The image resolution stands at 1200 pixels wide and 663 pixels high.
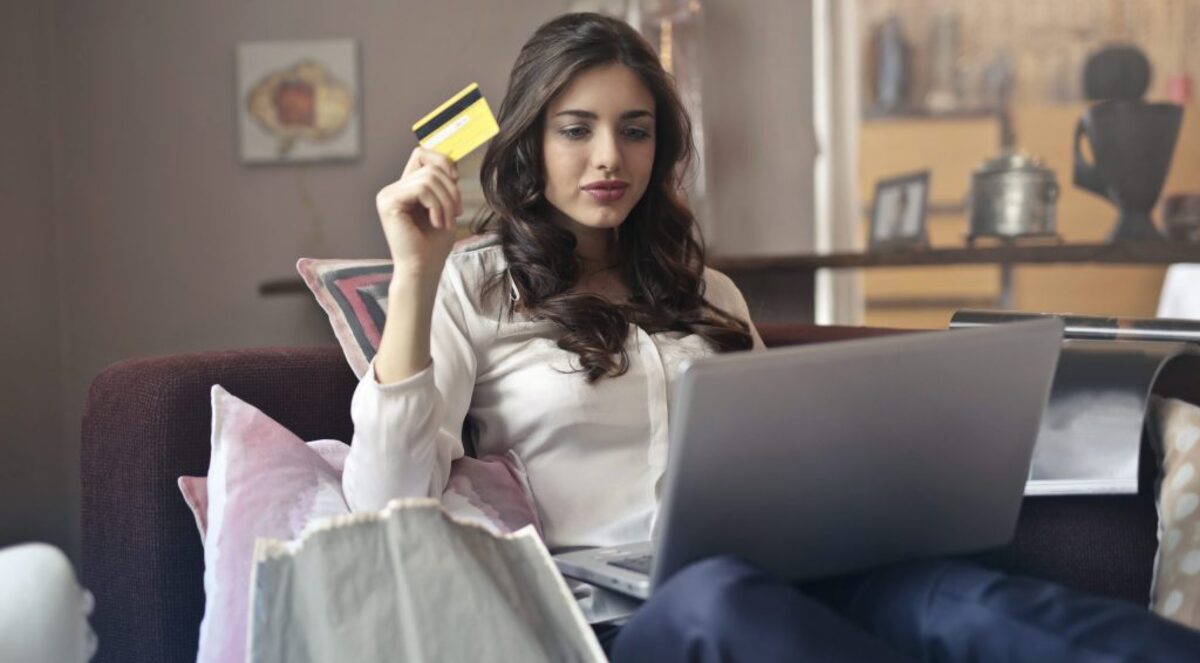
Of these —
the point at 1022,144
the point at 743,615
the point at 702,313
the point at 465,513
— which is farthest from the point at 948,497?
the point at 1022,144

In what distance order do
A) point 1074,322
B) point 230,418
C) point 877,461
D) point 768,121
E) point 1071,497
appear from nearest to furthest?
1. point 877,461
2. point 230,418
3. point 1071,497
4. point 1074,322
5. point 768,121

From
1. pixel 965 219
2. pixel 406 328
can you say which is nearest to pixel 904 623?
pixel 406 328

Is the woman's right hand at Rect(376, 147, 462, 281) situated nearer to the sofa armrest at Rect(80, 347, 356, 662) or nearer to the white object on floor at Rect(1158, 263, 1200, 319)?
the sofa armrest at Rect(80, 347, 356, 662)

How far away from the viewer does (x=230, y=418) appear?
1.46 m

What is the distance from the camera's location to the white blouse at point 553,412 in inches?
63.0

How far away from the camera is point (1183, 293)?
350cm

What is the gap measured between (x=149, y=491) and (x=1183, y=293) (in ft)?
9.25

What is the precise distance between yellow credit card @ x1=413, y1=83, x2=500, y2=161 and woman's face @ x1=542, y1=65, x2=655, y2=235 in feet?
1.32

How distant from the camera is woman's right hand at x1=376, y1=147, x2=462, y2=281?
1358 millimetres

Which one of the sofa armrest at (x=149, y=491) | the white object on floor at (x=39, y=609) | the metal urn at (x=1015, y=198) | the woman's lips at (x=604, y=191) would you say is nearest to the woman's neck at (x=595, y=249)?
the woman's lips at (x=604, y=191)

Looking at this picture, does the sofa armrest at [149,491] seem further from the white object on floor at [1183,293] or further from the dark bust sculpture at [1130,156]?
the white object on floor at [1183,293]

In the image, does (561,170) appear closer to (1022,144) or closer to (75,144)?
(75,144)

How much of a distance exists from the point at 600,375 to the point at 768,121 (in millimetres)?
2435

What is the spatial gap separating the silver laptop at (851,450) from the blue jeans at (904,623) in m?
0.05
